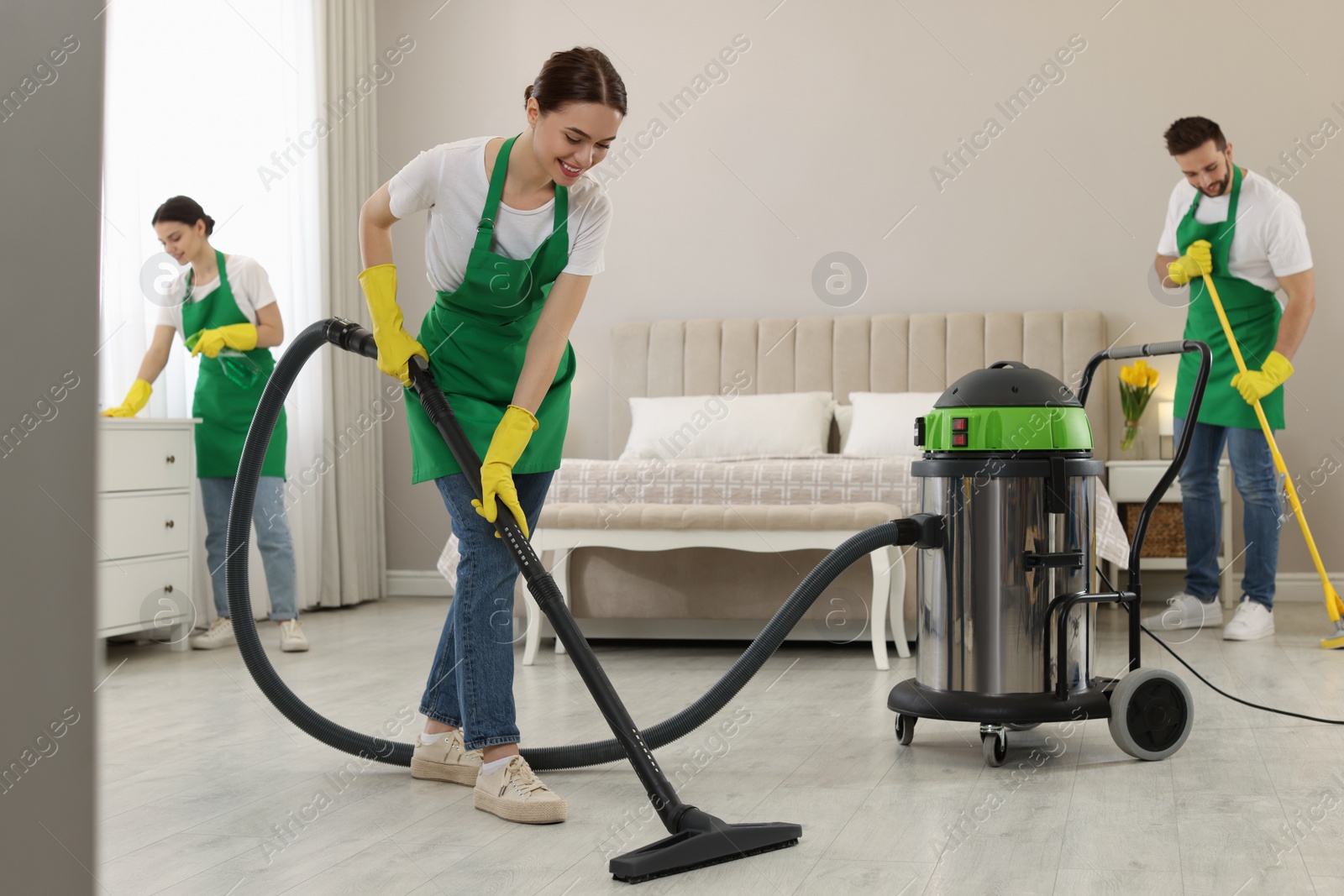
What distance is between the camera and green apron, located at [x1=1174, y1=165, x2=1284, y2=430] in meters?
3.76

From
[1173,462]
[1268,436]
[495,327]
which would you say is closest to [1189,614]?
[1268,436]

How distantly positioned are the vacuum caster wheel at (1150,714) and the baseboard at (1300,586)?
2.94 metres

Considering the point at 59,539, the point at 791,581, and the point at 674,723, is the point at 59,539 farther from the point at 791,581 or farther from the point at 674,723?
the point at 791,581

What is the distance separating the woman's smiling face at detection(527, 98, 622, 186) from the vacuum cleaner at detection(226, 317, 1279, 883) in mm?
459

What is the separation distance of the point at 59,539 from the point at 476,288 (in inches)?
62.9

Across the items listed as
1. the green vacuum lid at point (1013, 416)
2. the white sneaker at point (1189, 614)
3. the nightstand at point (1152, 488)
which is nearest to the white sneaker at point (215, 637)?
the green vacuum lid at point (1013, 416)

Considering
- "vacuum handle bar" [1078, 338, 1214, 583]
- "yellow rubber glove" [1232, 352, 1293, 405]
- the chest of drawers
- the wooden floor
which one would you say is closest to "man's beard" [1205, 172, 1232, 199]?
"yellow rubber glove" [1232, 352, 1293, 405]

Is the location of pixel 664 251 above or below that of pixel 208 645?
above

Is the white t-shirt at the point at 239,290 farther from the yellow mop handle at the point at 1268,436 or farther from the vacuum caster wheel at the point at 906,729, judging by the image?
the yellow mop handle at the point at 1268,436

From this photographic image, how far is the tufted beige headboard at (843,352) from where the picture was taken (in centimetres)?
504

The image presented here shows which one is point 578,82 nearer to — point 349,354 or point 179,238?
point 179,238

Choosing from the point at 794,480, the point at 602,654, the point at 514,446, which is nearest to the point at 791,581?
the point at 794,480

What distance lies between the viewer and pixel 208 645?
377cm

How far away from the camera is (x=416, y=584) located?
5.61m
